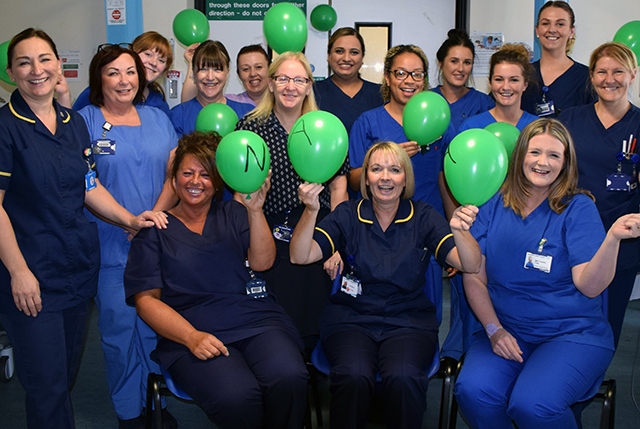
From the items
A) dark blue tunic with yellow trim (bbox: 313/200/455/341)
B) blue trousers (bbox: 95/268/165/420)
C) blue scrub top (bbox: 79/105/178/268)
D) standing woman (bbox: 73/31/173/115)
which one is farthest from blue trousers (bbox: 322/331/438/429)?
standing woman (bbox: 73/31/173/115)

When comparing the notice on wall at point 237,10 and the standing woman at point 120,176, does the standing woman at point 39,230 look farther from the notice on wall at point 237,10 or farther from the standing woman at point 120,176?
the notice on wall at point 237,10

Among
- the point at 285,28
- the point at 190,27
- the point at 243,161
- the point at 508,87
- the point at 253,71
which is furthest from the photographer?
the point at 190,27

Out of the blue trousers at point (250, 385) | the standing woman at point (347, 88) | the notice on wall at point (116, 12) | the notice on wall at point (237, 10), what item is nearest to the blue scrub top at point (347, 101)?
the standing woman at point (347, 88)

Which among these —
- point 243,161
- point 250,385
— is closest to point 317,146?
point 243,161

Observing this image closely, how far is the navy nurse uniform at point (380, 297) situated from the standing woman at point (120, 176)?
2.61ft

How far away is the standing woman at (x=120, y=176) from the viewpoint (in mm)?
2516

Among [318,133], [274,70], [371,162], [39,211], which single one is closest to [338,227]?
[371,162]

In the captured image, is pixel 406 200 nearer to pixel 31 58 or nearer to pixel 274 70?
pixel 274 70

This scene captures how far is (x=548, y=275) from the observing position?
7.07ft

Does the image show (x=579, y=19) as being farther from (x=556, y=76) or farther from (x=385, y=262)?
(x=385, y=262)

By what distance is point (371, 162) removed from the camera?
8.00 feet

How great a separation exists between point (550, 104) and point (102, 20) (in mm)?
4038

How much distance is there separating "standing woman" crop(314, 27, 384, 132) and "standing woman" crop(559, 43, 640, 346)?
1.11 metres

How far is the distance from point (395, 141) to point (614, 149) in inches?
37.5
